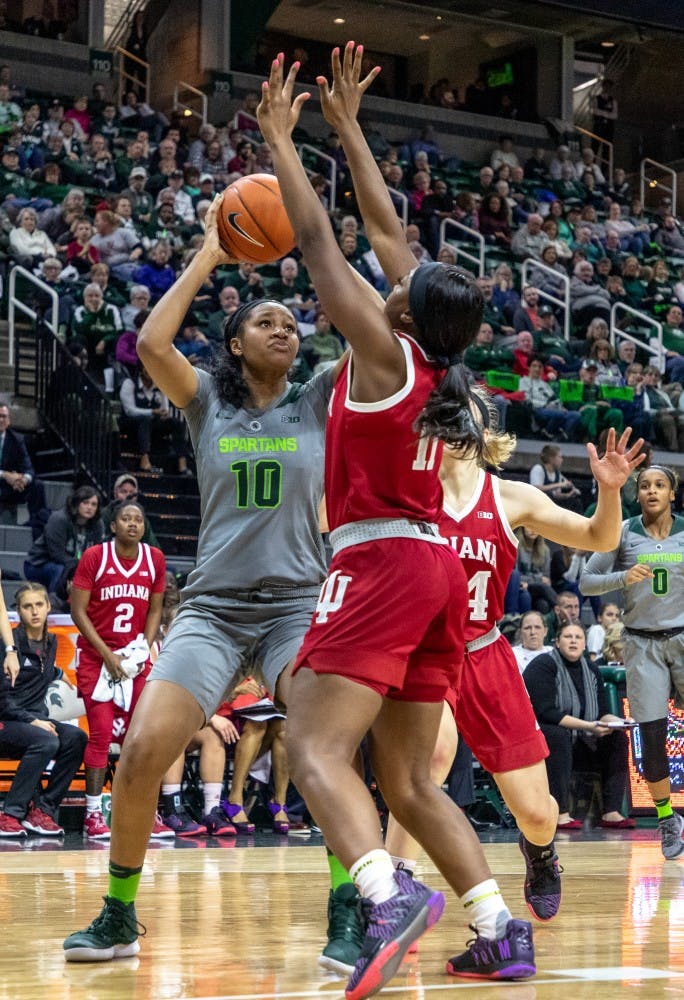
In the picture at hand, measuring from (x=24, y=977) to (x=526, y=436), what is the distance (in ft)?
42.7

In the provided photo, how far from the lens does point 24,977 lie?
3.95m

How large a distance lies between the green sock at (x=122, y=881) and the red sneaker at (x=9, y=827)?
474 centimetres

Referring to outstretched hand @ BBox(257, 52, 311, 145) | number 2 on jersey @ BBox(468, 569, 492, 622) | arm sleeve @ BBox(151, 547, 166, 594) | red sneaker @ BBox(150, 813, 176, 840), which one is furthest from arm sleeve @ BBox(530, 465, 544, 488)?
outstretched hand @ BBox(257, 52, 311, 145)

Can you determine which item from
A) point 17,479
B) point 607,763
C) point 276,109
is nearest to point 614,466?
point 276,109

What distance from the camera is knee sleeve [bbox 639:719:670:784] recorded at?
8.34 metres

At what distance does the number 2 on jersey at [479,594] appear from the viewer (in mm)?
5203

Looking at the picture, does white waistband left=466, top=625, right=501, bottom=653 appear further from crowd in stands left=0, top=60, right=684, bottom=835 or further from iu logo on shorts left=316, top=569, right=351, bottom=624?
crowd in stands left=0, top=60, right=684, bottom=835

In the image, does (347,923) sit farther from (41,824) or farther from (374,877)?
(41,824)

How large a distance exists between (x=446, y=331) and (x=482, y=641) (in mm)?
1863

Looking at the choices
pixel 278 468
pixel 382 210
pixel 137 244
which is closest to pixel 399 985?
pixel 278 468

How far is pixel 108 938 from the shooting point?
4.25 metres

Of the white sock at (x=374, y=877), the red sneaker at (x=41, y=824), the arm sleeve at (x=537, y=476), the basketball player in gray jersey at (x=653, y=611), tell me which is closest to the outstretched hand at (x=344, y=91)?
the white sock at (x=374, y=877)

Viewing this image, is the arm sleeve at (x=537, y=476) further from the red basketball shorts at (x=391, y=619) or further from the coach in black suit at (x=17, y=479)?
the red basketball shorts at (x=391, y=619)

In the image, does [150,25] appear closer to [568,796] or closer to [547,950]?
[568,796]
